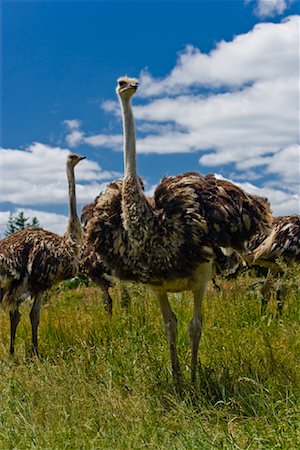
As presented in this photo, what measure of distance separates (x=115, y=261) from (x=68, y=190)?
3.71 metres

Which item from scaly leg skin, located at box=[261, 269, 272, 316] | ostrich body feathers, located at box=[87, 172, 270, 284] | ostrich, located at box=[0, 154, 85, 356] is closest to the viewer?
ostrich body feathers, located at box=[87, 172, 270, 284]

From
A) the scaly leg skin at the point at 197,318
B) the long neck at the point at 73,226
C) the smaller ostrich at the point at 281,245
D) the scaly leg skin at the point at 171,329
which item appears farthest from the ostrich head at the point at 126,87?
the smaller ostrich at the point at 281,245

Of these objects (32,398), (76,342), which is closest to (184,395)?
(32,398)

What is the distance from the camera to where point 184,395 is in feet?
14.8

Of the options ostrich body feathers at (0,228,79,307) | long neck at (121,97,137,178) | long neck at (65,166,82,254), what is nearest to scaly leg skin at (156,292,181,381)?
long neck at (121,97,137,178)

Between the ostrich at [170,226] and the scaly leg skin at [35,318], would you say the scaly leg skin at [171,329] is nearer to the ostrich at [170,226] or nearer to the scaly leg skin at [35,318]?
the ostrich at [170,226]

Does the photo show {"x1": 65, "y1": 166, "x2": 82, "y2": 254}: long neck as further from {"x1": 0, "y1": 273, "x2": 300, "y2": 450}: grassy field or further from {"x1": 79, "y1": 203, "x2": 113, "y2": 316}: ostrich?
{"x1": 0, "y1": 273, "x2": 300, "y2": 450}: grassy field

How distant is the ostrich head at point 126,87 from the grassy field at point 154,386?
1.68 meters

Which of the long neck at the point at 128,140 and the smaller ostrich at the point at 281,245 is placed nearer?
the long neck at the point at 128,140

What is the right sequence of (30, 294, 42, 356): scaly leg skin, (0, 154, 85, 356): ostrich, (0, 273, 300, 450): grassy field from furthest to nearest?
(0, 154, 85, 356): ostrich < (30, 294, 42, 356): scaly leg skin < (0, 273, 300, 450): grassy field

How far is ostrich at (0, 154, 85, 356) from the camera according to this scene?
6668 mm

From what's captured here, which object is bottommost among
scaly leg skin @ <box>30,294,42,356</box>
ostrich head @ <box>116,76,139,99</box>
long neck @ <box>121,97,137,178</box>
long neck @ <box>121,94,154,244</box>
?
scaly leg skin @ <box>30,294,42,356</box>

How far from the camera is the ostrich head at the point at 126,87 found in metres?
4.89

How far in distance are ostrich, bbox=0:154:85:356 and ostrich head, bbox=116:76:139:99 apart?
225 centimetres
